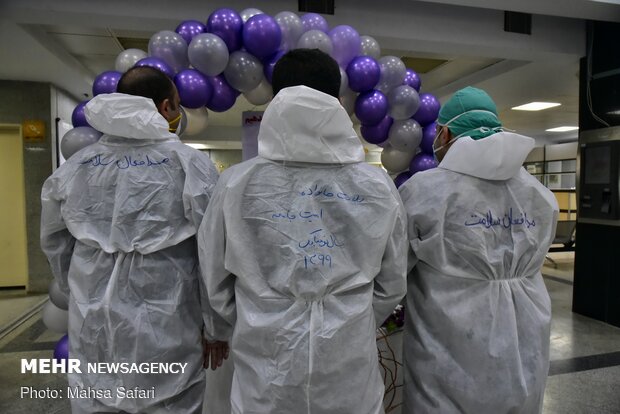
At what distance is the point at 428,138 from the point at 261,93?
1.13m

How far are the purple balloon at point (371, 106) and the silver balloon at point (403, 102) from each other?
0.30ft

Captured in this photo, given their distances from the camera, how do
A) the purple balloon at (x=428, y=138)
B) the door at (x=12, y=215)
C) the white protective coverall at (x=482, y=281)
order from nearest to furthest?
1. the white protective coverall at (x=482, y=281)
2. the purple balloon at (x=428, y=138)
3. the door at (x=12, y=215)

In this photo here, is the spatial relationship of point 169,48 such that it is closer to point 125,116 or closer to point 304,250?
point 125,116

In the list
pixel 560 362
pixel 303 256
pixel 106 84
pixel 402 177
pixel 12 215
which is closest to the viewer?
pixel 303 256

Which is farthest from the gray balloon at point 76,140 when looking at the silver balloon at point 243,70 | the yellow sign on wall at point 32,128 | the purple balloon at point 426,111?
the yellow sign on wall at point 32,128

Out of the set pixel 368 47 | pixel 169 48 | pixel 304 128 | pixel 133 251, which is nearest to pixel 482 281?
pixel 304 128

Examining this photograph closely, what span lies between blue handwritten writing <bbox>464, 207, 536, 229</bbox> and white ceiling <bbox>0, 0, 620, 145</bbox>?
2271mm

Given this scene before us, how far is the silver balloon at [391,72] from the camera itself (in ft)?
8.44

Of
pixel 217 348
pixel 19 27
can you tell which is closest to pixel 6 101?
pixel 19 27

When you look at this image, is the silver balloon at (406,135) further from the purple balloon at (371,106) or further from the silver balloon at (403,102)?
the purple balloon at (371,106)

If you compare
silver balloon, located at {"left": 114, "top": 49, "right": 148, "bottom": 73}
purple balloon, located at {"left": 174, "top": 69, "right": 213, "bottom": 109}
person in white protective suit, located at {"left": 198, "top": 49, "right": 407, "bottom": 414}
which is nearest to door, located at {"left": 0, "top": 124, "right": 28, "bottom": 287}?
silver balloon, located at {"left": 114, "top": 49, "right": 148, "bottom": 73}

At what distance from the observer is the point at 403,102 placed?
258cm

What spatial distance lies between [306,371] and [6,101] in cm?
529

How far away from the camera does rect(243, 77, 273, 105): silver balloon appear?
2454 millimetres
